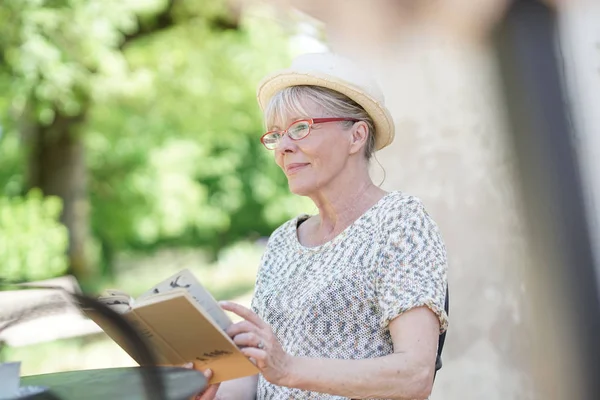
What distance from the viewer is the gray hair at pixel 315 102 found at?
218 cm

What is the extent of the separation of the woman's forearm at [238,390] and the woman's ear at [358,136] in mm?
739

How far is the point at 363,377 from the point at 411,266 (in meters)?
0.31

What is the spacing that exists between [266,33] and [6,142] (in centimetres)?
367

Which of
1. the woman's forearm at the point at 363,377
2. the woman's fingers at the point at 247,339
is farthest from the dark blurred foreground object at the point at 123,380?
the woman's forearm at the point at 363,377

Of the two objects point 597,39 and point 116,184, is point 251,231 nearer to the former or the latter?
point 116,184

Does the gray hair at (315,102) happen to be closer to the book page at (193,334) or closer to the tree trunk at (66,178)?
the book page at (193,334)

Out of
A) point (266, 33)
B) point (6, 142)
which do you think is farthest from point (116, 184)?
point (266, 33)

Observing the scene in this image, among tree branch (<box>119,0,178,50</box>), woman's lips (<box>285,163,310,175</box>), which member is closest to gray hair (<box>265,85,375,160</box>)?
woman's lips (<box>285,163,310,175</box>)

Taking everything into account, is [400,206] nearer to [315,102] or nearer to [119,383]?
[315,102]

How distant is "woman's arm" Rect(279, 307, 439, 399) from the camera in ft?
5.57

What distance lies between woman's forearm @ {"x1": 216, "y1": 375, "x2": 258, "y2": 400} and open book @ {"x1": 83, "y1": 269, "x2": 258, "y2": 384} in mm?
459

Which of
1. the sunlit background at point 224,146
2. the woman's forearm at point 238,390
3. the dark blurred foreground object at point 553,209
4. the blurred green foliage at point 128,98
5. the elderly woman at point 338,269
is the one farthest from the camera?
the blurred green foliage at point 128,98

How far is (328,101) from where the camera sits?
2186 mm

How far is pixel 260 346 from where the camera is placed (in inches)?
63.9
